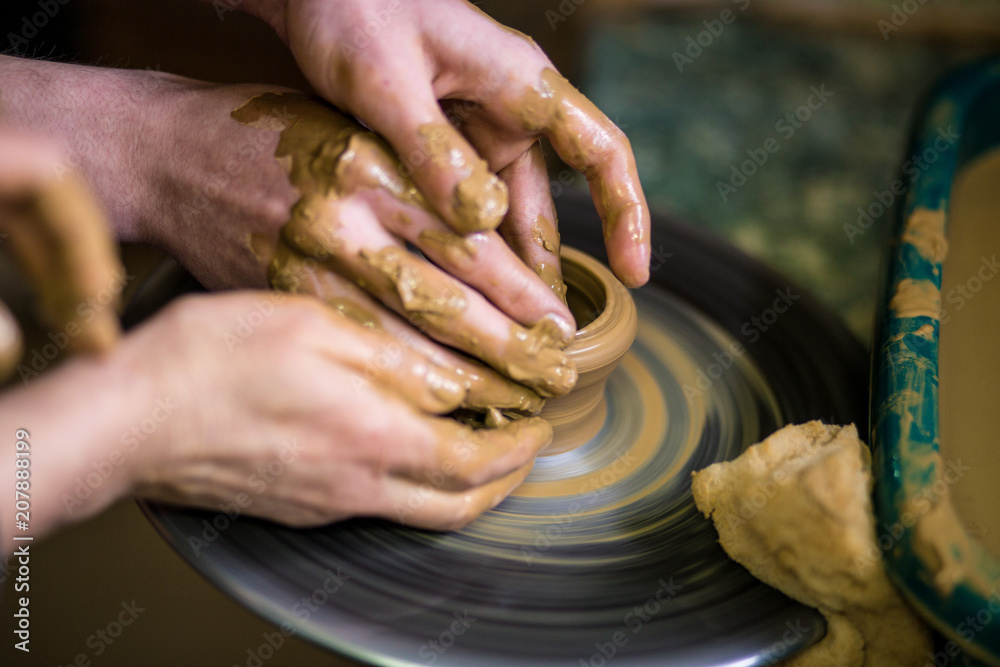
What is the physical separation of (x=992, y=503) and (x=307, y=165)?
1074 mm

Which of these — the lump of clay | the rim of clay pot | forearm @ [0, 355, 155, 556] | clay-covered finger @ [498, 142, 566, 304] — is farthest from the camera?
clay-covered finger @ [498, 142, 566, 304]

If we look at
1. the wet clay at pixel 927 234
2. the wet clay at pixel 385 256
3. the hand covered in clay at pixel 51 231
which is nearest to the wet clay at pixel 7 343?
the hand covered in clay at pixel 51 231

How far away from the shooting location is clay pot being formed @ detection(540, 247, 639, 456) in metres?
1.13

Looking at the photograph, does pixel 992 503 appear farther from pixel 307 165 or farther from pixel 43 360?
pixel 43 360

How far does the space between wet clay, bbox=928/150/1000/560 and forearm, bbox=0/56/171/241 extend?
125 centimetres

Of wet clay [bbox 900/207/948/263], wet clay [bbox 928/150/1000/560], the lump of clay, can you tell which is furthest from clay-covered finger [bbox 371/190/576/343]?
wet clay [bbox 900/207/948/263]

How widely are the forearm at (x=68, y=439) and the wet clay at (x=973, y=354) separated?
0.90 meters

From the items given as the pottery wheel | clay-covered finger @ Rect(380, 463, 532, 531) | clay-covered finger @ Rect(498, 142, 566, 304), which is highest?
clay-covered finger @ Rect(498, 142, 566, 304)

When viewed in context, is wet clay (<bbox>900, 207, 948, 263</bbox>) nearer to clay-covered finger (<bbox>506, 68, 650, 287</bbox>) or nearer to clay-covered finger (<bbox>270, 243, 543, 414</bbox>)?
clay-covered finger (<bbox>506, 68, 650, 287</bbox>)

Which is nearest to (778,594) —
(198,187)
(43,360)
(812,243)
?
(198,187)

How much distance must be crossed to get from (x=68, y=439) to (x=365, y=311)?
0.39m

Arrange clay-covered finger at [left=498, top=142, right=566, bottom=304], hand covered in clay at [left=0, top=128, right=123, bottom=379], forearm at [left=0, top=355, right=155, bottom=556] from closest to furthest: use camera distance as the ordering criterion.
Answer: hand covered in clay at [left=0, top=128, right=123, bottom=379]
forearm at [left=0, top=355, right=155, bottom=556]
clay-covered finger at [left=498, top=142, right=566, bottom=304]

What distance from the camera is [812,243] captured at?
260 centimetres

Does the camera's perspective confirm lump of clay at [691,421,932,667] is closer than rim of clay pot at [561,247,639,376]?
Yes
